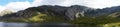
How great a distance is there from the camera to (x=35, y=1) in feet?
331

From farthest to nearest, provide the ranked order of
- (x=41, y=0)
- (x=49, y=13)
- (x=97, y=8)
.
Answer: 1. (x=49, y=13)
2. (x=97, y=8)
3. (x=41, y=0)

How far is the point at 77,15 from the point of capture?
10962 centimetres

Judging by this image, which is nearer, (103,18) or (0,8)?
(0,8)

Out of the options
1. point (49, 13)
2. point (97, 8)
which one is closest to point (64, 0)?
point (97, 8)

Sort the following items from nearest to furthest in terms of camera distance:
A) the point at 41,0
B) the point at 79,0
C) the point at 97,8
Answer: the point at 41,0, the point at 79,0, the point at 97,8

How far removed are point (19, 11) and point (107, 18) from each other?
41.1 meters

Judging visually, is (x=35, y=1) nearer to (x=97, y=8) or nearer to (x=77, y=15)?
(x=77, y=15)

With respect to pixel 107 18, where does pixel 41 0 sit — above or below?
above

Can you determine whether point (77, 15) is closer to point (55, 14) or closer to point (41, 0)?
point (41, 0)

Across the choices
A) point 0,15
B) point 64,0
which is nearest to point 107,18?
point 64,0

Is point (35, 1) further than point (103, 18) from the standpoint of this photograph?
No

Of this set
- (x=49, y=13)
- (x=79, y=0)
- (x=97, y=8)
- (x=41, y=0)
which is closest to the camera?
(x=41, y=0)

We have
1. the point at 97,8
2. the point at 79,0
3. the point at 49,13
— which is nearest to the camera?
the point at 79,0

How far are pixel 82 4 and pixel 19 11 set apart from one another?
2613cm
